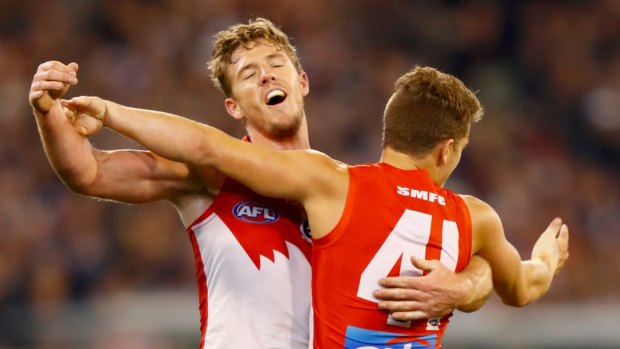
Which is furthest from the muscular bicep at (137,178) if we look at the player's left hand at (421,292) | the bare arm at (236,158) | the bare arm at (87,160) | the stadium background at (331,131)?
the stadium background at (331,131)

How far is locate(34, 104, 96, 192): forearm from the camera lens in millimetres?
3873

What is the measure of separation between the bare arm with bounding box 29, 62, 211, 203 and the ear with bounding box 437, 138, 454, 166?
37.7 inches

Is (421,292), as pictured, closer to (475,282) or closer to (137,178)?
(475,282)

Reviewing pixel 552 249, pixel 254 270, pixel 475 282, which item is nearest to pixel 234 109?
pixel 254 270

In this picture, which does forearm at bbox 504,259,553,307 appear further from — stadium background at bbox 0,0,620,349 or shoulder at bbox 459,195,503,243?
stadium background at bbox 0,0,620,349

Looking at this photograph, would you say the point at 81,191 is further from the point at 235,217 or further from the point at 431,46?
the point at 431,46

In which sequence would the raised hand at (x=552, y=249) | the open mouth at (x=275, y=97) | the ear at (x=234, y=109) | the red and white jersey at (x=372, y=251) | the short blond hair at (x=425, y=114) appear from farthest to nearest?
1. the raised hand at (x=552, y=249)
2. the ear at (x=234, y=109)
3. the open mouth at (x=275, y=97)
4. the short blond hair at (x=425, y=114)
5. the red and white jersey at (x=372, y=251)

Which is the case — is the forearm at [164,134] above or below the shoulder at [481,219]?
below

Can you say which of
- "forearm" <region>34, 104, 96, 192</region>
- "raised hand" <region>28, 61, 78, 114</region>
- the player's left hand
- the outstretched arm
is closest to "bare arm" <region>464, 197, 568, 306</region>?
the outstretched arm

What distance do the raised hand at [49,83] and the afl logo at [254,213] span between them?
2.81 ft

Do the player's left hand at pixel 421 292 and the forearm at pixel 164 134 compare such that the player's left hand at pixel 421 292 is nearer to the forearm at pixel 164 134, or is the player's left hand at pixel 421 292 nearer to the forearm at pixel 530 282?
the forearm at pixel 530 282

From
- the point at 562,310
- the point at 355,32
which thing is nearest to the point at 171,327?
the point at 562,310

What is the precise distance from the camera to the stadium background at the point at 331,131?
345 inches

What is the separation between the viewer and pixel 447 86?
4.19 metres
